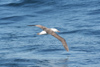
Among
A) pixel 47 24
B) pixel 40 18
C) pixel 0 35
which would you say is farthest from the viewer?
pixel 40 18

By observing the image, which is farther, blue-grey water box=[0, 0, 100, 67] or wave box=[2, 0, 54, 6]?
wave box=[2, 0, 54, 6]

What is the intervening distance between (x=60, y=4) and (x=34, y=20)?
3994 millimetres

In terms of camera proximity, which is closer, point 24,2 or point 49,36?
point 49,36

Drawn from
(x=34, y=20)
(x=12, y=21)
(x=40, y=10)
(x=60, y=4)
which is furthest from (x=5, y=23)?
(x=60, y=4)

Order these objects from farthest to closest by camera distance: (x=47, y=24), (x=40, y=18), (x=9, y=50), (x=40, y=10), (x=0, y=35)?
(x=40, y=10) → (x=40, y=18) → (x=47, y=24) → (x=0, y=35) → (x=9, y=50)

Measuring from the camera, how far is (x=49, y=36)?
20812 millimetres

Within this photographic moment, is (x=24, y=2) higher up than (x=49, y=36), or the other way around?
(x=24, y=2)

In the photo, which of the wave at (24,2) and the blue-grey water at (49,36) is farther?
the wave at (24,2)

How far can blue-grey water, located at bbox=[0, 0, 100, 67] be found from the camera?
1677 cm

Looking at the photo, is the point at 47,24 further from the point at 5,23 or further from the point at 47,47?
the point at 47,47

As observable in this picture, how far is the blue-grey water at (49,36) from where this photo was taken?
16.8 meters

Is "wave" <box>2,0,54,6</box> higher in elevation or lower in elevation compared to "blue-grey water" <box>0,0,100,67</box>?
higher

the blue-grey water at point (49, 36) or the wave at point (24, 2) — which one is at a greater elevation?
the wave at point (24, 2)

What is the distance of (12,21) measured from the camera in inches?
960
